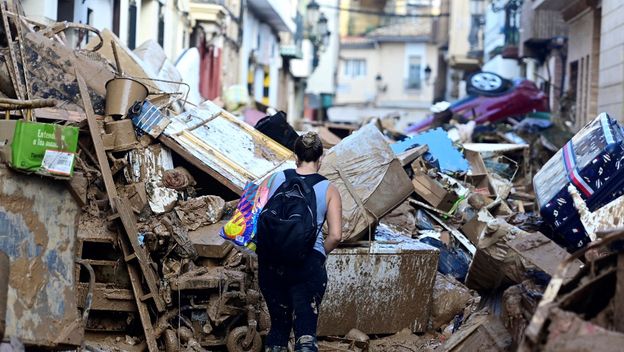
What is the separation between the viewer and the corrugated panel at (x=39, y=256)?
16.2 ft

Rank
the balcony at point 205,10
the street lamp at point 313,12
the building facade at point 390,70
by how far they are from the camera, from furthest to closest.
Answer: the building facade at point 390,70 < the street lamp at point 313,12 < the balcony at point 205,10

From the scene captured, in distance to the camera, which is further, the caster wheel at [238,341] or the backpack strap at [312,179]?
the caster wheel at [238,341]

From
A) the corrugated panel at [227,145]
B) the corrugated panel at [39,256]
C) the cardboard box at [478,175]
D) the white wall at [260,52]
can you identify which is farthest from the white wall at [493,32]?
the corrugated panel at [39,256]

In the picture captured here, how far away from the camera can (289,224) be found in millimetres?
5586

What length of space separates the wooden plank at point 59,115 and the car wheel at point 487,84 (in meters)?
15.9

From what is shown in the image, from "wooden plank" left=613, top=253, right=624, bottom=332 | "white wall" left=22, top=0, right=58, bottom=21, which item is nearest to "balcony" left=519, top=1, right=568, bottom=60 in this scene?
"white wall" left=22, top=0, right=58, bottom=21

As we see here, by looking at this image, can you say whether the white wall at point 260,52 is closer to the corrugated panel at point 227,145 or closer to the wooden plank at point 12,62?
the corrugated panel at point 227,145

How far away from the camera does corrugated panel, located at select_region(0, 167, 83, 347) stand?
4934 mm

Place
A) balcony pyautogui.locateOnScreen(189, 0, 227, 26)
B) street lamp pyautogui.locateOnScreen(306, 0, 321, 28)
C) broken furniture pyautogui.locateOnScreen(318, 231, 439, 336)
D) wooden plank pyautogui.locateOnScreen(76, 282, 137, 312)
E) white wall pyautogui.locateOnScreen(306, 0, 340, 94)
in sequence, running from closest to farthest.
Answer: wooden plank pyautogui.locateOnScreen(76, 282, 137, 312), broken furniture pyautogui.locateOnScreen(318, 231, 439, 336), balcony pyautogui.locateOnScreen(189, 0, 227, 26), street lamp pyautogui.locateOnScreen(306, 0, 321, 28), white wall pyautogui.locateOnScreen(306, 0, 340, 94)

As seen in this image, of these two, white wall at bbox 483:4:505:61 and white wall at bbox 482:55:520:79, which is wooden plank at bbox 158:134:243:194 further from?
white wall at bbox 482:55:520:79

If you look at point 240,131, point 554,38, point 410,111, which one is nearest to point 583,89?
point 554,38

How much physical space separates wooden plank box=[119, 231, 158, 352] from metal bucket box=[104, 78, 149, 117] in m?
1.77

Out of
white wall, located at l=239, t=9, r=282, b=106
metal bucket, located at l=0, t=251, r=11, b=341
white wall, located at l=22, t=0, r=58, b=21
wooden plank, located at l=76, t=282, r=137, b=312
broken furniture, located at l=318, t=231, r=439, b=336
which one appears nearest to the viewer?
metal bucket, located at l=0, t=251, r=11, b=341

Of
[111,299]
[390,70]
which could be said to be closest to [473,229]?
[111,299]
